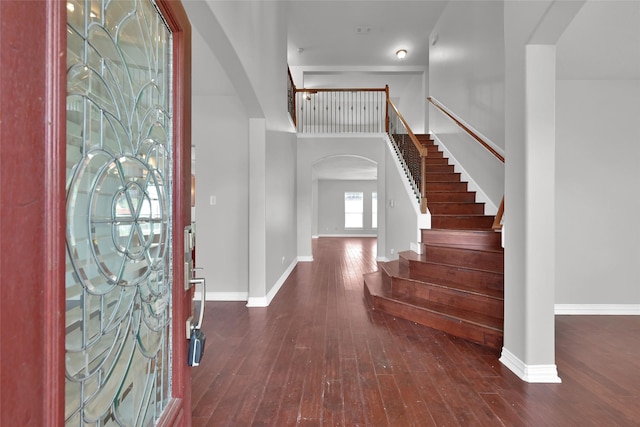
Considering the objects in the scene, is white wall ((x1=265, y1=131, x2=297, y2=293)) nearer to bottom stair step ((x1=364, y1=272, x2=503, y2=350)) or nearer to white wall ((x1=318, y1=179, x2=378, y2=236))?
Answer: bottom stair step ((x1=364, y1=272, x2=503, y2=350))

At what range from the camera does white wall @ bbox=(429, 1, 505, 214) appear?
4320 millimetres

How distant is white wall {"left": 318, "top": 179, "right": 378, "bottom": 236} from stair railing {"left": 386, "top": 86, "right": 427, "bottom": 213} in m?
7.49

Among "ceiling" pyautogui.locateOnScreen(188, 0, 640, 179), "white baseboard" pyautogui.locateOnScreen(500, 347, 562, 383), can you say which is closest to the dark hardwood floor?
"white baseboard" pyautogui.locateOnScreen(500, 347, 562, 383)

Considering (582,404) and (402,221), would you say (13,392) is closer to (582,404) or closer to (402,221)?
(582,404)

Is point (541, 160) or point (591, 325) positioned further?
point (591, 325)

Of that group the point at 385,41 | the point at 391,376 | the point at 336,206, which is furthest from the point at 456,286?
the point at 336,206

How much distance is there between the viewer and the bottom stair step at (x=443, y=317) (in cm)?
272

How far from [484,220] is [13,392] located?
4.60 m

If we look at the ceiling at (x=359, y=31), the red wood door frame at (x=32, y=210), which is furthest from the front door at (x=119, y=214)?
the ceiling at (x=359, y=31)

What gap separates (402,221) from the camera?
17.9ft

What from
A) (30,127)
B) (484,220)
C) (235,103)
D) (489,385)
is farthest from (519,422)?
(235,103)

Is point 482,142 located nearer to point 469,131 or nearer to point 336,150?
point 469,131

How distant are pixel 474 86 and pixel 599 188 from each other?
225 cm

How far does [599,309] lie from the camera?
3562 millimetres
